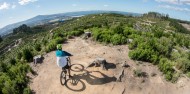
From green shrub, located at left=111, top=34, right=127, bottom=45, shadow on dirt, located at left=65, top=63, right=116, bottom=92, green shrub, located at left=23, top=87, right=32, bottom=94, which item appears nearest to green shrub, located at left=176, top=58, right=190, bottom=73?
shadow on dirt, located at left=65, top=63, right=116, bottom=92

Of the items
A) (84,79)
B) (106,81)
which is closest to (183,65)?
(106,81)

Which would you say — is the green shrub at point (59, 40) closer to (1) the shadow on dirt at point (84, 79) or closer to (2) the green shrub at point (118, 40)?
(2) the green shrub at point (118, 40)

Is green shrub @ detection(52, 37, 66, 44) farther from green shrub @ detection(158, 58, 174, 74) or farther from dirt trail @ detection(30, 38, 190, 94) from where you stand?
green shrub @ detection(158, 58, 174, 74)

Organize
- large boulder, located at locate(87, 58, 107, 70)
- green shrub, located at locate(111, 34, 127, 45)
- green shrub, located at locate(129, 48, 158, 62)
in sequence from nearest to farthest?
large boulder, located at locate(87, 58, 107, 70)
green shrub, located at locate(129, 48, 158, 62)
green shrub, located at locate(111, 34, 127, 45)

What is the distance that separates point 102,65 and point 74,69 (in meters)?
1.60

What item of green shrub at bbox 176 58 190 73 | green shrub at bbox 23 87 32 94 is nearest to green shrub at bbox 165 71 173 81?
green shrub at bbox 176 58 190 73

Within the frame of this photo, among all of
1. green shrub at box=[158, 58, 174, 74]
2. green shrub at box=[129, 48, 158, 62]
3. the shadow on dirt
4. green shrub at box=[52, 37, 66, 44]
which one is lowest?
the shadow on dirt

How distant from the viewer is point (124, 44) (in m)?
16.0

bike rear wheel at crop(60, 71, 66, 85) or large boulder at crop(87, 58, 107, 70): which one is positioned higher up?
large boulder at crop(87, 58, 107, 70)

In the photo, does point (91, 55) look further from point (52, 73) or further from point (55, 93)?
point (55, 93)

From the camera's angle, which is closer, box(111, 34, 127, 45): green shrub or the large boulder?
the large boulder

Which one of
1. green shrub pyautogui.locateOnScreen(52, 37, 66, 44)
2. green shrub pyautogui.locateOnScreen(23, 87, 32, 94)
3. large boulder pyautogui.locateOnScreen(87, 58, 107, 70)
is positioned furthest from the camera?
green shrub pyautogui.locateOnScreen(52, 37, 66, 44)

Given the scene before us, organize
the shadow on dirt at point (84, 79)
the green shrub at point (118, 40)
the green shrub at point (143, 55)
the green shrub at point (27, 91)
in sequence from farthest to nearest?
the green shrub at point (118, 40)
the green shrub at point (143, 55)
the shadow on dirt at point (84, 79)
the green shrub at point (27, 91)

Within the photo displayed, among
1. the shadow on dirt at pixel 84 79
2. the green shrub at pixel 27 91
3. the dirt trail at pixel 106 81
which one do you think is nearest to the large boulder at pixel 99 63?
the dirt trail at pixel 106 81
